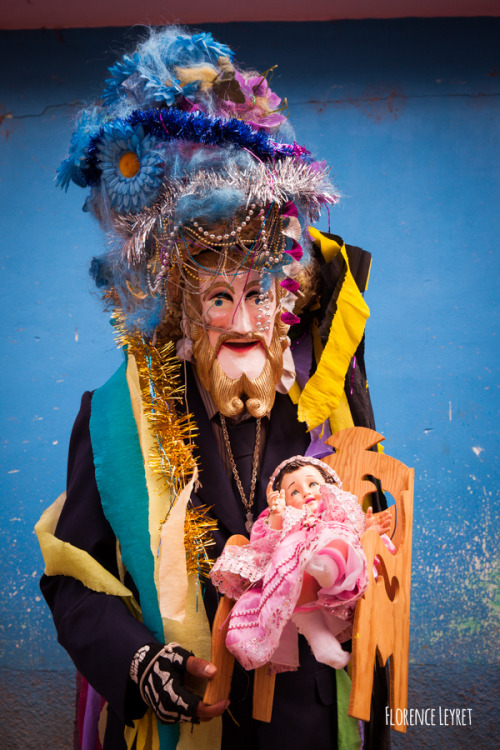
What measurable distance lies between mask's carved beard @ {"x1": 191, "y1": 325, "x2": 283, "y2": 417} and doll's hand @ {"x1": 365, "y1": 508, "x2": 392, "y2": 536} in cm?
40

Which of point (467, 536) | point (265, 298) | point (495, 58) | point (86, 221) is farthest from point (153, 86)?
point (467, 536)

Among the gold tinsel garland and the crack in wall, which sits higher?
the crack in wall

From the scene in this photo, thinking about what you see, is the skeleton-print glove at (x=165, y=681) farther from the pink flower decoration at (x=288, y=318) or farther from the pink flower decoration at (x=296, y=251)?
Answer: the pink flower decoration at (x=296, y=251)

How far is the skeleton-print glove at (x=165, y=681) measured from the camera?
1376 mm

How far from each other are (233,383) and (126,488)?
1.17 ft

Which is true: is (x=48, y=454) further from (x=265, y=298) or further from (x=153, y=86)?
(x=153, y=86)

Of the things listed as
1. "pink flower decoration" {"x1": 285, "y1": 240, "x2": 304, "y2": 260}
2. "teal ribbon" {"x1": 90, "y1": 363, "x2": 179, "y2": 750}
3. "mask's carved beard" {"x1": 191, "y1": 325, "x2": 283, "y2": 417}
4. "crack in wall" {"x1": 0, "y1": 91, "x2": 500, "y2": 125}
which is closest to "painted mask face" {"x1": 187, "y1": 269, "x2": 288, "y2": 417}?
"mask's carved beard" {"x1": 191, "y1": 325, "x2": 283, "y2": 417}

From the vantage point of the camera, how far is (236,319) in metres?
1.67

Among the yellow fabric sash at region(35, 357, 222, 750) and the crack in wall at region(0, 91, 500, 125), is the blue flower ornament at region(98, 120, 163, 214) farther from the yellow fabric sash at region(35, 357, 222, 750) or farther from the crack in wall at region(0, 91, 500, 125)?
the crack in wall at region(0, 91, 500, 125)

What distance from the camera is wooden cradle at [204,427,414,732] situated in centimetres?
123

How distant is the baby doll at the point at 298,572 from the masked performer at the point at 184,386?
184 mm

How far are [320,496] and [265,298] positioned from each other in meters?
0.54

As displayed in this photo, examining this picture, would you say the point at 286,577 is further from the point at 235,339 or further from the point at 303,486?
the point at 235,339

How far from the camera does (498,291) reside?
2.56 meters
